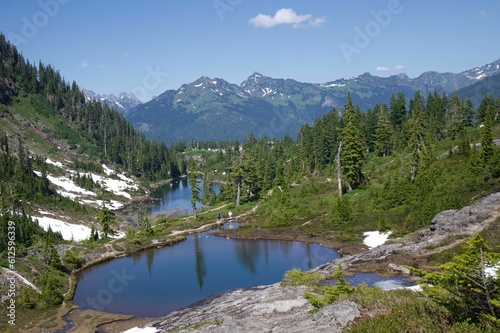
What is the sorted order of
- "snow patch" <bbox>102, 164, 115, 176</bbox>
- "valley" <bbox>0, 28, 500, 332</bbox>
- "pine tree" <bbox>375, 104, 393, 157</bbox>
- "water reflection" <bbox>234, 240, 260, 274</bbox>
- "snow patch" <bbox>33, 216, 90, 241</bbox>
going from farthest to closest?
"snow patch" <bbox>102, 164, 115, 176</bbox> < "pine tree" <bbox>375, 104, 393, 157</bbox> < "snow patch" <bbox>33, 216, 90, 241</bbox> < "water reflection" <bbox>234, 240, 260, 274</bbox> < "valley" <bbox>0, 28, 500, 332</bbox>

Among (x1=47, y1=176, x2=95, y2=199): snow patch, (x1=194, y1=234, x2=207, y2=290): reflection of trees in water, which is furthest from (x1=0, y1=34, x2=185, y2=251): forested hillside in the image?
(x1=194, y1=234, x2=207, y2=290): reflection of trees in water

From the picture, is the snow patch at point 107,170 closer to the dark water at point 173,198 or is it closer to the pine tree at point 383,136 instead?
the dark water at point 173,198

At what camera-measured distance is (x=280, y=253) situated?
49.0 metres

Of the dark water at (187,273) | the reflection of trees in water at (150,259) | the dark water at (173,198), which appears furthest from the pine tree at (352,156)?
the dark water at (173,198)

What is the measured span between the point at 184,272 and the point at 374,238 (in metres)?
21.7

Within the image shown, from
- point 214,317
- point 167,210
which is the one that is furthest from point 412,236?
point 167,210

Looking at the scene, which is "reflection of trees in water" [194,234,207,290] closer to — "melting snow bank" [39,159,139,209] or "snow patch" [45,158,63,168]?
"melting snow bank" [39,159,139,209]

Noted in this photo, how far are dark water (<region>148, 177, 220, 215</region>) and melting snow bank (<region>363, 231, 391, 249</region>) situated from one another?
51341 millimetres

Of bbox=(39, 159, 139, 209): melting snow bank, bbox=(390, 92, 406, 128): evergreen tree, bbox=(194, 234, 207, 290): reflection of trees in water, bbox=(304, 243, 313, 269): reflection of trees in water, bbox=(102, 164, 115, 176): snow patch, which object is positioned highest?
bbox=(390, 92, 406, 128): evergreen tree

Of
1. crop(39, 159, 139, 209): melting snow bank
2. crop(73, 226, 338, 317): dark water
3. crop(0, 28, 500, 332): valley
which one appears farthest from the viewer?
crop(39, 159, 139, 209): melting snow bank

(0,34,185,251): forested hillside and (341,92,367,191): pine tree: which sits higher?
(0,34,185,251): forested hillside

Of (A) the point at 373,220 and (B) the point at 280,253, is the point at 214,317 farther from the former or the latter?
(A) the point at 373,220

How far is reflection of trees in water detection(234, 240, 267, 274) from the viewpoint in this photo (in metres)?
46.0

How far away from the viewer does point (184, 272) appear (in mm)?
45750
